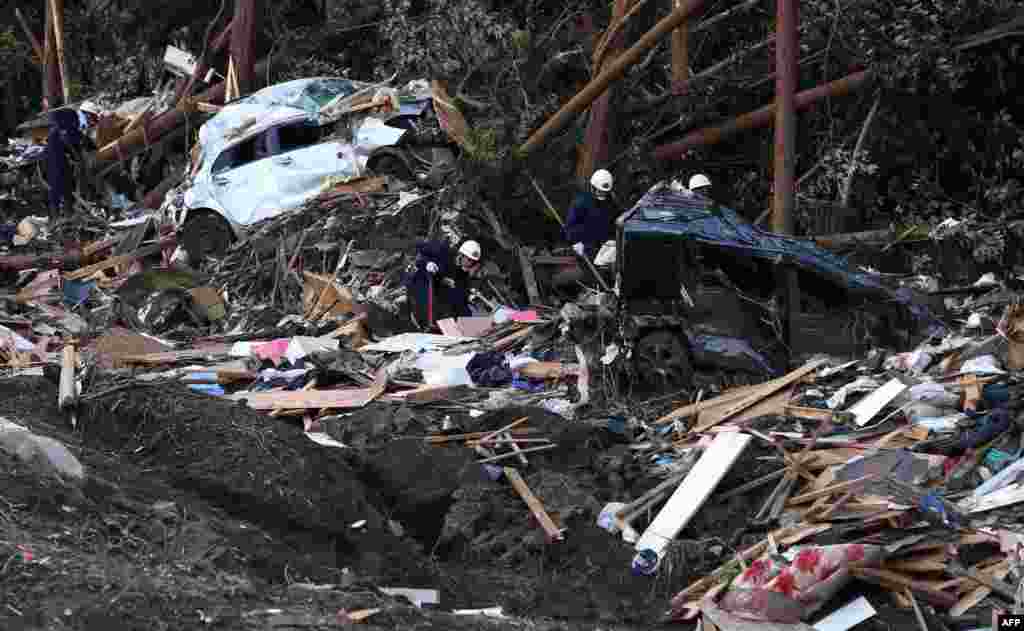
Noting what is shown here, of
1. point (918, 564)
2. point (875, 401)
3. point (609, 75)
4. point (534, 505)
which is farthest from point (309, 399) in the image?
point (609, 75)

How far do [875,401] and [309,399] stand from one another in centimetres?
425

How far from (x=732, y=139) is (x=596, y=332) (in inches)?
300

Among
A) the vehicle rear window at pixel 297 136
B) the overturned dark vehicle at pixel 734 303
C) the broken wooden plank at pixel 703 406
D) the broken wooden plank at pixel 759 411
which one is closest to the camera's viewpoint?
the broken wooden plank at pixel 759 411

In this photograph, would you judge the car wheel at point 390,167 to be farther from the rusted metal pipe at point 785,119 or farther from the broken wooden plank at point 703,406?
the broken wooden plank at point 703,406

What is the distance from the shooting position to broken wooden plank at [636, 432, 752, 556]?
9.37 metres

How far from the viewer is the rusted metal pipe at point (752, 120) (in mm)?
18125

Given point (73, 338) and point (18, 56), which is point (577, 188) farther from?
point (18, 56)

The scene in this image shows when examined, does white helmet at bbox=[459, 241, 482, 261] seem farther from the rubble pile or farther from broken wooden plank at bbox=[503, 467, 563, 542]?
broken wooden plank at bbox=[503, 467, 563, 542]

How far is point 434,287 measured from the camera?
49.1 feet

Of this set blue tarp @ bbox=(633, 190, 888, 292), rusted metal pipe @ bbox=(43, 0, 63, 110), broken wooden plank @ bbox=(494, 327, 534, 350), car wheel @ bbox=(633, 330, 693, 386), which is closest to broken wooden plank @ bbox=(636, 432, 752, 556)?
car wheel @ bbox=(633, 330, 693, 386)

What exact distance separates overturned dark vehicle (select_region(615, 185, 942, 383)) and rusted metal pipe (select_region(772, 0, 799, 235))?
3071 millimetres

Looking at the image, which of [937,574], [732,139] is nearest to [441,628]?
[937,574]

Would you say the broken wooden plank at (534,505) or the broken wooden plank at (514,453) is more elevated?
the broken wooden plank at (514,453)

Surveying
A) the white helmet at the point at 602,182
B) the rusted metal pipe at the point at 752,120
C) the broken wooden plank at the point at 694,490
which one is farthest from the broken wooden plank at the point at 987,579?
the rusted metal pipe at the point at 752,120
